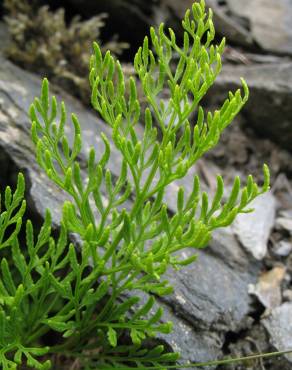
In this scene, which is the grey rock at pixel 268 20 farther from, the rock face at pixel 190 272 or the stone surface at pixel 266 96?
the rock face at pixel 190 272

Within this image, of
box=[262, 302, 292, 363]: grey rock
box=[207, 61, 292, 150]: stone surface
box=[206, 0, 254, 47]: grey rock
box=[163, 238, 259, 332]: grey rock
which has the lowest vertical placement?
box=[262, 302, 292, 363]: grey rock

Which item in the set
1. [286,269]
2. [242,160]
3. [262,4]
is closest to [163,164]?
[286,269]

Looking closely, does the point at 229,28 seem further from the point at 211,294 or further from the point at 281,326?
the point at 281,326

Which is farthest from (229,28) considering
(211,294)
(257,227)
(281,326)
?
(281,326)

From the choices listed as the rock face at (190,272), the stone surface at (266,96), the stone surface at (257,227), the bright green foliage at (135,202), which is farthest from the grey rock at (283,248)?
the bright green foliage at (135,202)

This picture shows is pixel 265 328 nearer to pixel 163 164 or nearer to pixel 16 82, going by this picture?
pixel 163 164

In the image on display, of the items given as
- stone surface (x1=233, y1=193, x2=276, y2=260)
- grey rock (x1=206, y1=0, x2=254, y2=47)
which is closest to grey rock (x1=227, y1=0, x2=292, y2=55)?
grey rock (x1=206, y1=0, x2=254, y2=47)

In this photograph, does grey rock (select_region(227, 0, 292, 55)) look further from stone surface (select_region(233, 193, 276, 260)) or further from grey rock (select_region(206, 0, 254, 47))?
stone surface (select_region(233, 193, 276, 260))

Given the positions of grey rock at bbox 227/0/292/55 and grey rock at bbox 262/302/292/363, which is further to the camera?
grey rock at bbox 227/0/292/55
